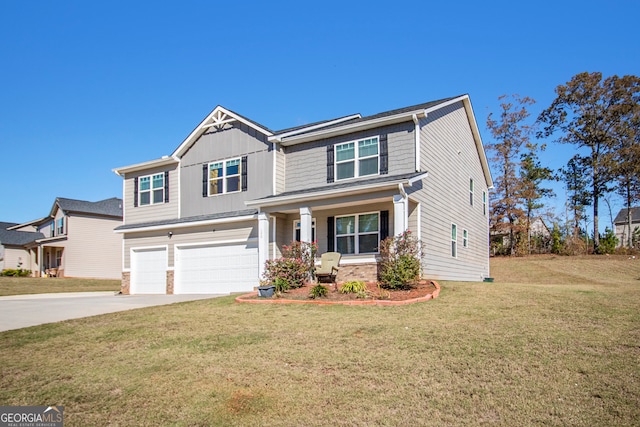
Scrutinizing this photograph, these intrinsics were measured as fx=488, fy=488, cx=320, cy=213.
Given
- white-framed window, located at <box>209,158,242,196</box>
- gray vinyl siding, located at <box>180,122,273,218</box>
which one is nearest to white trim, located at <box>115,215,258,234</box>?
gray vinyl siding, located at <box>180,122,273,218</box>

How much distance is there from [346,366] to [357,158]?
1094 centimetres

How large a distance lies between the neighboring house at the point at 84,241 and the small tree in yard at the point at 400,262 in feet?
86.9

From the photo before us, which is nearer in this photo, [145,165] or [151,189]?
[145,165]

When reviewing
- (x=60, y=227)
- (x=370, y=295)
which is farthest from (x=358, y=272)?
(x=60, y=227)

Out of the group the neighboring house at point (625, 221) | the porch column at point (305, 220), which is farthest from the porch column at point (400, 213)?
the neighboring house at point (625, 221)

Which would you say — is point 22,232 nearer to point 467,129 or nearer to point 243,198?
point 243,198

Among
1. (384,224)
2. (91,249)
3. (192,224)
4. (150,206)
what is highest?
(150,206)

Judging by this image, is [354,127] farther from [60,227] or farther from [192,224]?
[60,227]

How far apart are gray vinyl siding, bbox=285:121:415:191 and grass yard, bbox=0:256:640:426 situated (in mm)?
6256

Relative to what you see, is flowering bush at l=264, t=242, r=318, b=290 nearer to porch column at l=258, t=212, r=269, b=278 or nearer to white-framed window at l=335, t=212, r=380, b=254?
porch column at l=258, t=212, r=269, b=278

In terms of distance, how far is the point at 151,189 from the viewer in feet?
72.6

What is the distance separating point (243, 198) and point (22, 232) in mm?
32081

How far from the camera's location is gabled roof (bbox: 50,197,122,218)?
33.9 m

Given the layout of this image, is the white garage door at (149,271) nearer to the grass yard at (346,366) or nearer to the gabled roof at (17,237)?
the grass yard at (346,366)
